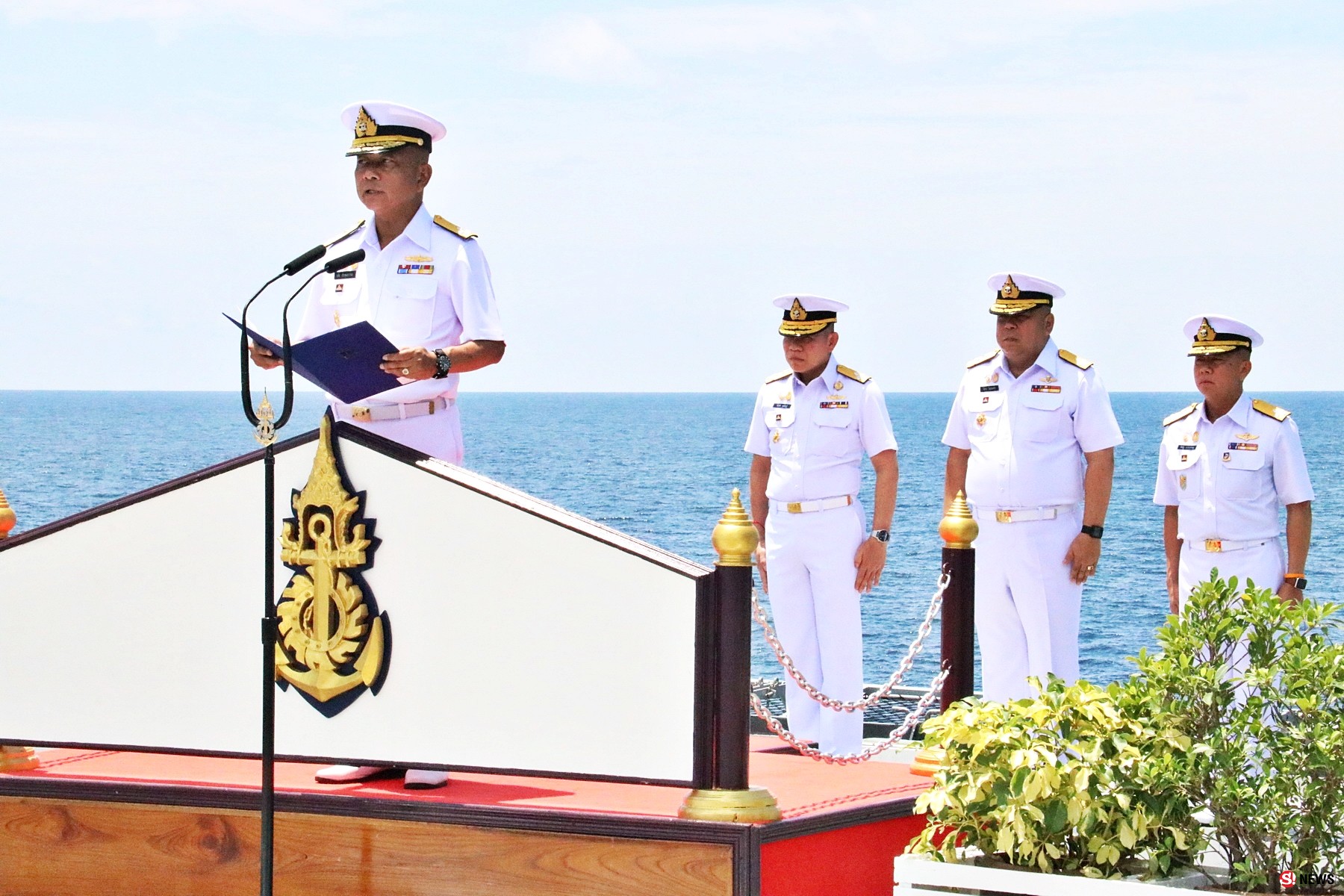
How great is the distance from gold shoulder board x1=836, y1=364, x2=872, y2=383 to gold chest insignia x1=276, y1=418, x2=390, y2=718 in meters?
2.77

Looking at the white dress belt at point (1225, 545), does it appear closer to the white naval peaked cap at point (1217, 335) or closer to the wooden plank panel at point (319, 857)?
the white naval peaked cap at point (1217, 335)

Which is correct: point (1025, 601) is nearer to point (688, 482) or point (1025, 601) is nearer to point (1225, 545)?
point (1225, 545)

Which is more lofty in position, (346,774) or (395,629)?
(395,629)

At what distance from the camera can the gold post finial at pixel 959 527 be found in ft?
18.7

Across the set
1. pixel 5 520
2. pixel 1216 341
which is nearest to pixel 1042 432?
pixel 1216 341

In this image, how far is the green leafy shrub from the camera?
13.6 feet

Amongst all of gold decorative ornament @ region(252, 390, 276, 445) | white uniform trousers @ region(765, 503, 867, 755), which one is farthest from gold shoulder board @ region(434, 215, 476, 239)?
white uniform trousers @ region(765, 503, 867, 755)

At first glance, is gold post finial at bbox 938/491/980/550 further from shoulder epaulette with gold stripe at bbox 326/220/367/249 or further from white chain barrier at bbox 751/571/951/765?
shoulder epaulette with gold stripe at bbox 326/220/367/249

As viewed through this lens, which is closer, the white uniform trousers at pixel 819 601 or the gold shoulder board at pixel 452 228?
the gold shoulder board at pixel 452 228

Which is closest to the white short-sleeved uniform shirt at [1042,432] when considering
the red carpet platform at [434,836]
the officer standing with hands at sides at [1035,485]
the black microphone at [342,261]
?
the officer standing with hands at sides at [1035,485]

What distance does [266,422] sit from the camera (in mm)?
4363

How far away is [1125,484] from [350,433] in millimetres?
63711

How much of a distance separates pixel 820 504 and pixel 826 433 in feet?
0.95

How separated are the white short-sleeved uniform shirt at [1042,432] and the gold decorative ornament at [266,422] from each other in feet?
10.00
